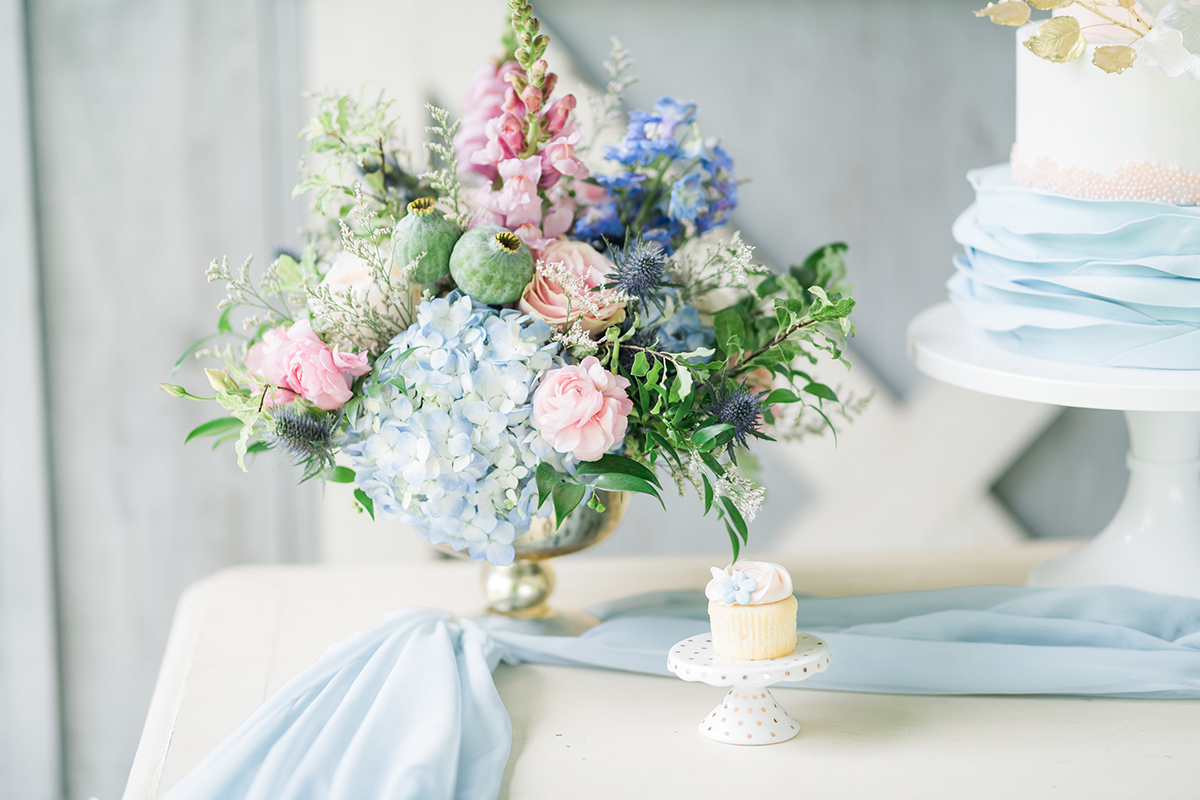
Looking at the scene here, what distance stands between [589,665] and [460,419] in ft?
0.94

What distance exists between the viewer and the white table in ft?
2.38

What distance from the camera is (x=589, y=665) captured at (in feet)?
3.04

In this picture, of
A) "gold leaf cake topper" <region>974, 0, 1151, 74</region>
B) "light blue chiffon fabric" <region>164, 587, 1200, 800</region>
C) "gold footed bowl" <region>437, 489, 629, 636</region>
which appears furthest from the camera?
"gold footed bowl" <region>437, 489, 629, 636</region>

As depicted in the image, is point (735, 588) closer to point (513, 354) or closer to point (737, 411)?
point (737, 411)

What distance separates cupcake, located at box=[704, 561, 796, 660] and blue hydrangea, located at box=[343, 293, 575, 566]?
0.16m

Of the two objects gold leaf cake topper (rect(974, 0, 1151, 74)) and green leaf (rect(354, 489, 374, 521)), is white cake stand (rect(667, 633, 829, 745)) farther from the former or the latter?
gold leaf cake topper (rect(974, 0, 1151, 74))

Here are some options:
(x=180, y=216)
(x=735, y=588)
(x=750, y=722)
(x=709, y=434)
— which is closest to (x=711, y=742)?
(x=750, y=722)

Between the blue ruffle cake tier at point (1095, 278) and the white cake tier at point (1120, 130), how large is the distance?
0.03 meters

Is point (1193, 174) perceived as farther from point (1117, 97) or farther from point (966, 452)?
point (966, 452)

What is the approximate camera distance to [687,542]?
1542mm

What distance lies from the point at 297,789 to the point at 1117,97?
821mm

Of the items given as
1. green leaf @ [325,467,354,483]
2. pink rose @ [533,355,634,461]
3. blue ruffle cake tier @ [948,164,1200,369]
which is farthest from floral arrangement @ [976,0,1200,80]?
green leaf @ [325,467,354,483]

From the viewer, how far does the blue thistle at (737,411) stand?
2.56ft

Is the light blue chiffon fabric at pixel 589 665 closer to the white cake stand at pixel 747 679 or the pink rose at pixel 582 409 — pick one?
the white cake stand at pixel 747 679
